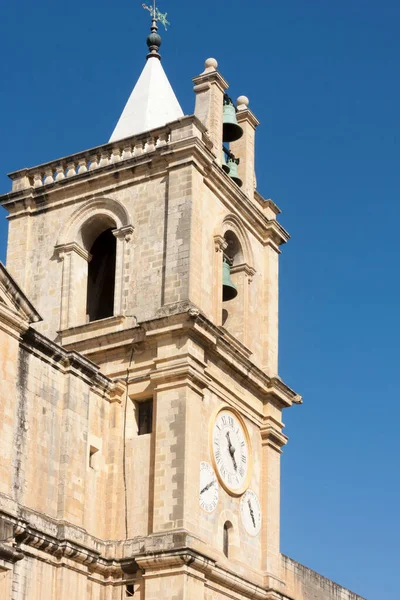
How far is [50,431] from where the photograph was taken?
2777 cm

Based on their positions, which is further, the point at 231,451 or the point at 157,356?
the point at 231,451

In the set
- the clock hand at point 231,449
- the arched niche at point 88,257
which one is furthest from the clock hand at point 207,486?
the arched niche at point 88,257

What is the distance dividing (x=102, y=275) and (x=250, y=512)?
6917mm

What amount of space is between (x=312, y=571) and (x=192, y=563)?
28.4 feet

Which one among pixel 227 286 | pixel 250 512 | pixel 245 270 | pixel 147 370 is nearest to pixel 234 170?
pixel 245 270

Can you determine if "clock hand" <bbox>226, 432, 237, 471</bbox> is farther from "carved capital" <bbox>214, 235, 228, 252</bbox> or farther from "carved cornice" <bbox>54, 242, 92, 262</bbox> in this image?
"carved cornice" <bbox>54, 242, 92, 262</bbox>

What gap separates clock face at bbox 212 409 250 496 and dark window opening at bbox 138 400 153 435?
139 centimetres

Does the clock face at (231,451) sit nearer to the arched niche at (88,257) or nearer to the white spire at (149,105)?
the arched niche at (88,257)

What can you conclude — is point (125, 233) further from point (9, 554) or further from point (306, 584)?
point (306, 584)

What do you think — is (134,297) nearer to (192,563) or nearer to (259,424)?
(259,424)

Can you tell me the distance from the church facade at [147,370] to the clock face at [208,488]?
52 millimetres

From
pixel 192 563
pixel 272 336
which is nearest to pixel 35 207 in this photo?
pixel 272 336

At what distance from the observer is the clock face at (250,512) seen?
101 feet

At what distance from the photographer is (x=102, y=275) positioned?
3394 cm
